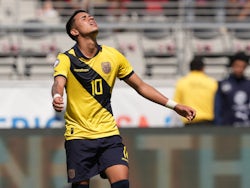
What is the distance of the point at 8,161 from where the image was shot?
8195 mm

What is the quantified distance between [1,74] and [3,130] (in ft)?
23.5

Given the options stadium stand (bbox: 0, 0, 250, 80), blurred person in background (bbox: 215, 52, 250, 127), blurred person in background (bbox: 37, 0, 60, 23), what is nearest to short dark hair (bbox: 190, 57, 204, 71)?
blurred person in background (bbox: 215, 52, 250, 127)

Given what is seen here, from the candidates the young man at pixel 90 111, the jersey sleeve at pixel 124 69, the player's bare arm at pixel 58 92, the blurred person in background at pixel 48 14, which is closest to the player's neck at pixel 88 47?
the young man at pixel 90 111

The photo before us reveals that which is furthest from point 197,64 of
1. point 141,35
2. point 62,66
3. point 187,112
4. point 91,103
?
point 141,35

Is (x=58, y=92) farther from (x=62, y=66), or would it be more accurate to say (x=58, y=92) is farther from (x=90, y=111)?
(x=90, y=111)

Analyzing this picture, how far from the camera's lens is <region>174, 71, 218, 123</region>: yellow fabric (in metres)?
11.1

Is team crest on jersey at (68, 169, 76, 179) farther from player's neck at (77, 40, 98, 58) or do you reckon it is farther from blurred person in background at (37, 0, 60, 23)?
blurred person in background at (37, 0, 60, 23)

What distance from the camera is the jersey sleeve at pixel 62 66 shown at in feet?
20.9

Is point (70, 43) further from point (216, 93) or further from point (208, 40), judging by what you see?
point (216, 93)

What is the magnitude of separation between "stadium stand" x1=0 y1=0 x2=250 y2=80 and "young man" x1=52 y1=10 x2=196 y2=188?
28.1ft

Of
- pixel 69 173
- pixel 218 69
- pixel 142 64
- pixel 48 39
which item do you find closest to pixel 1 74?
pixel 48 39

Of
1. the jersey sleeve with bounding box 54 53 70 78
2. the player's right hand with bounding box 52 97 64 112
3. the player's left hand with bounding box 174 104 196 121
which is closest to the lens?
the player's right hand with bounding box 52 97 64 112

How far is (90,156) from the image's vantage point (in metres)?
6.57

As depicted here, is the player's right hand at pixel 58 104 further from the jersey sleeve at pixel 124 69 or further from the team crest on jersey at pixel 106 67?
the jersey sleeve at pixel 124 69
